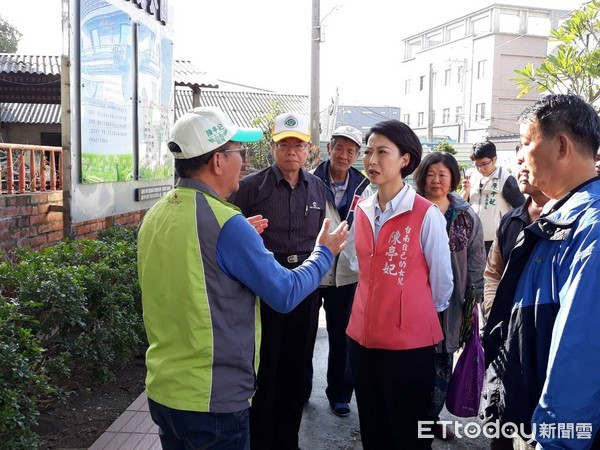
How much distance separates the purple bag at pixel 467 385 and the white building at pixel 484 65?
111 ft

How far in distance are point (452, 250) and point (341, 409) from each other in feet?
4.77

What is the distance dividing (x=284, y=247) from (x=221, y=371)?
1.56m

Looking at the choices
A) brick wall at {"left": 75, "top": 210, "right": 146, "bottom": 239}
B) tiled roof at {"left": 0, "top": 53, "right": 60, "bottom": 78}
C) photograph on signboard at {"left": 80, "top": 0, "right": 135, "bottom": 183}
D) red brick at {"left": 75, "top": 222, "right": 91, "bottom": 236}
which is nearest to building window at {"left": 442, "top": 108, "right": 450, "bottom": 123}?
tiled roof at {"left": 0, "top": 53, "right": 60, "bottom": 78}

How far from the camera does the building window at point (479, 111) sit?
1599 inches

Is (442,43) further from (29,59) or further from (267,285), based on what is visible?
(267,285)

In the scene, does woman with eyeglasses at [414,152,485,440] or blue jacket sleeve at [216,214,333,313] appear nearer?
blue jacket sleeve at [216,214,333,313]

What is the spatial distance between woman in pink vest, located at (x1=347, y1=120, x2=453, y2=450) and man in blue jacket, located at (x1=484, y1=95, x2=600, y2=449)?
825mm

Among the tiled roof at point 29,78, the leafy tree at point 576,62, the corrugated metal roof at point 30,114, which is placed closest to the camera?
the leafy tree at point 576,62

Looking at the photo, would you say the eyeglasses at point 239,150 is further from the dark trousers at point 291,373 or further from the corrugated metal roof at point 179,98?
the corrugated metal roof at point 179,98

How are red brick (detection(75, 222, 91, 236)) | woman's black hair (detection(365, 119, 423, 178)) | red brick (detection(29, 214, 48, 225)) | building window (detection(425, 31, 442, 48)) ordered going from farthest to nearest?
building window (detection(425, 31, 442, 48)) < red brick (detection(75, 222, 91, 236)) < red brick (detection(29, 214, 48, 225)) < woman's black hair (detection(365, 119, 423, 178))

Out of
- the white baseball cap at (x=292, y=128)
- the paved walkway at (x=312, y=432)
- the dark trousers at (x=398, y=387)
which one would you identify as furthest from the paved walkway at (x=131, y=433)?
the white baseball cap at (x=292, y=128)

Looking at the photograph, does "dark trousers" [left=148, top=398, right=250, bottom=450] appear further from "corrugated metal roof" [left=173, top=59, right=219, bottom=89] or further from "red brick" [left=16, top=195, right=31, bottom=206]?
"corrugated metal roof" [left=173, top=59, right=219, bottom=89]

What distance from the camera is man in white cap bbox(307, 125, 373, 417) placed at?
4.17 m

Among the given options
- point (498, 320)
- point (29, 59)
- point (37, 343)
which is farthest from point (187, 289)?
point (29, 59)
